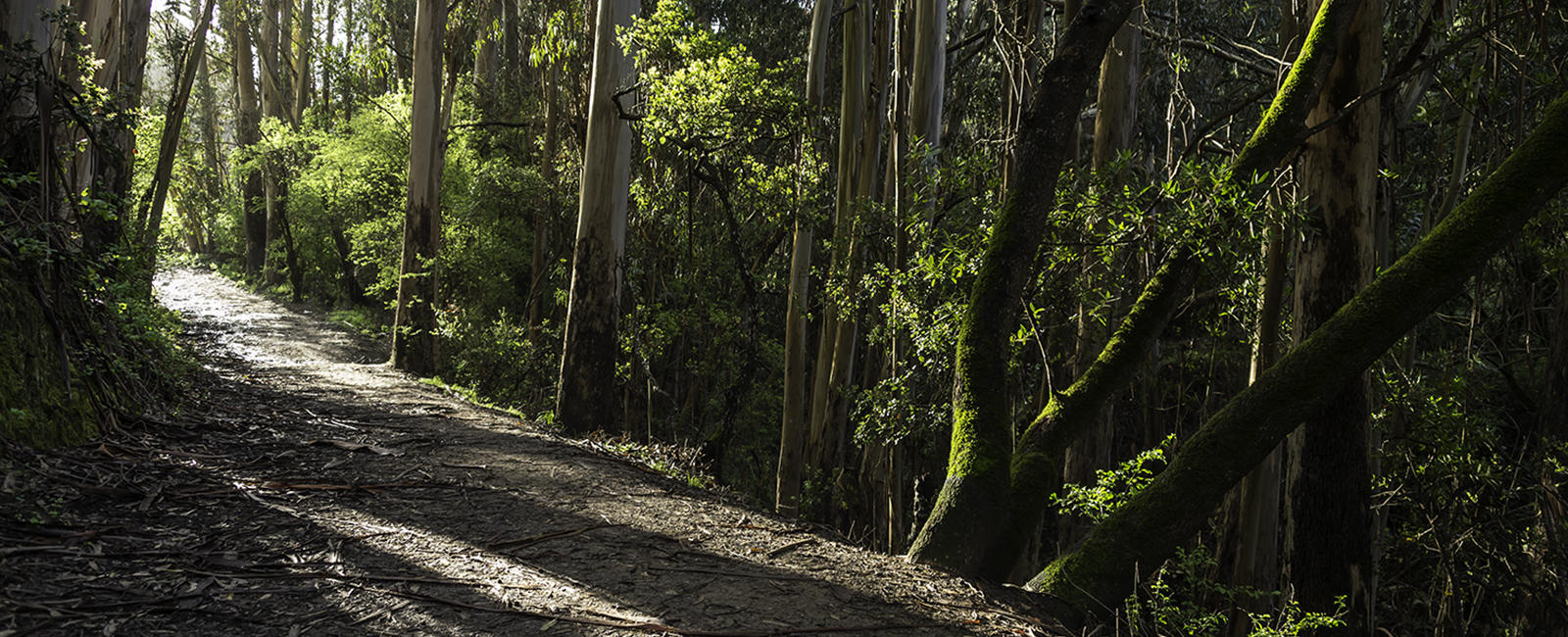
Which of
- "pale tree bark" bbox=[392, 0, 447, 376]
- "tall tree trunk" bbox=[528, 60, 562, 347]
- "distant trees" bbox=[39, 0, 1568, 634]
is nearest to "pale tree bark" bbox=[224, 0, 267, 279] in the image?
"distant trees" bbox=[39, 0, 1568, 634]

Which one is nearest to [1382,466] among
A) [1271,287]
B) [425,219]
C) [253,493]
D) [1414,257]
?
[1271,287]

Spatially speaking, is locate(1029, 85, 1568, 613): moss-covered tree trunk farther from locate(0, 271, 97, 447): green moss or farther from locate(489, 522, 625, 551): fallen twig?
locate(0, 271, 97, 447): green moss

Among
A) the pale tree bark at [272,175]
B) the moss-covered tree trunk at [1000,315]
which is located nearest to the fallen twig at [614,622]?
the moss-covered tree trunk at [1000,315]

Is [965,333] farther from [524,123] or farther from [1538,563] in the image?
[524,123]

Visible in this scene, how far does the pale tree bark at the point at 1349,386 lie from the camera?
16.5 ft

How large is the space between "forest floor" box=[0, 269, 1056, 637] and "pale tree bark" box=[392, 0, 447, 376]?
640cm

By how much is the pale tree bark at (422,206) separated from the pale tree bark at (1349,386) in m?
10.0

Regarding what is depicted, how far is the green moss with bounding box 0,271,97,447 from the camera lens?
3.51 m

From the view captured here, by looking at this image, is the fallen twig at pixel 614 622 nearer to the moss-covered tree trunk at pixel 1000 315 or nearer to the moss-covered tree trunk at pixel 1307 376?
the moss-covered tree trunk at pixel 1000 315

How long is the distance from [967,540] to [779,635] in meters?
1.29

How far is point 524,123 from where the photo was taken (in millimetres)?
14594

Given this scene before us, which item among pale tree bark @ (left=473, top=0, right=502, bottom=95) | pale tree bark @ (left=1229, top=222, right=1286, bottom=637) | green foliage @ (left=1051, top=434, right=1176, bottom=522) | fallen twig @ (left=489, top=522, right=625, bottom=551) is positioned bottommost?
pale tree bark @ (left=1229, top=222, right=1286, bottom=637)

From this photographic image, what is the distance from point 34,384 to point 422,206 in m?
8.35

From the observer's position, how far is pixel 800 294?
28.0 feet
